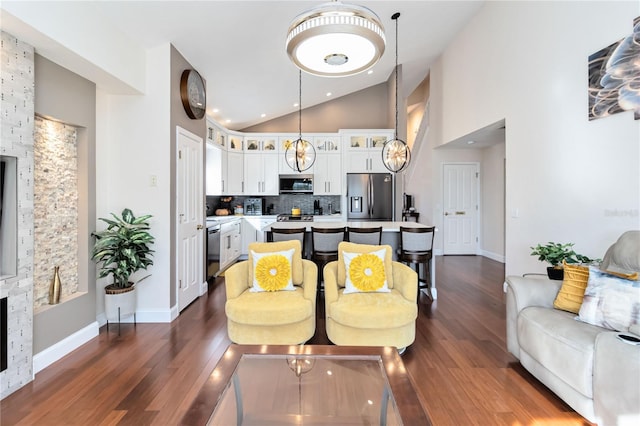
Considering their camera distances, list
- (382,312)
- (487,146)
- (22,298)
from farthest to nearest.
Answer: (487,146), (382,312), (22,298)

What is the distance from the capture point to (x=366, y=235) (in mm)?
3828

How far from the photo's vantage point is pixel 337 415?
5.16 feet

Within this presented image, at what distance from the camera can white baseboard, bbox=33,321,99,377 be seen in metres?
2.42

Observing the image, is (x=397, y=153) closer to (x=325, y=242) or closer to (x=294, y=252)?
(x=325, y=242)

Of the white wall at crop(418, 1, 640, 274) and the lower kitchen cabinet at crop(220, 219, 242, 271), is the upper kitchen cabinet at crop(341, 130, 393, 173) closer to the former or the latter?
the white wall at crop(418, 1, 640, 274)

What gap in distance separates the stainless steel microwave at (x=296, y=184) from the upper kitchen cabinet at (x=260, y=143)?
70cm

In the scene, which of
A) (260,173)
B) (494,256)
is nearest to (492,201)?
(494,256)

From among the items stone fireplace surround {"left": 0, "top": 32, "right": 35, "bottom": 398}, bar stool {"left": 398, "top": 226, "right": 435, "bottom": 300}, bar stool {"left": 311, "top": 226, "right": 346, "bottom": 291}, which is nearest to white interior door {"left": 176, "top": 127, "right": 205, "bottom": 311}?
stone fireplace surround {"left": 0, "top": 32, "right": 35, "bottom": 398}

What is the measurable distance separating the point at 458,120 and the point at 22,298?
5.90m

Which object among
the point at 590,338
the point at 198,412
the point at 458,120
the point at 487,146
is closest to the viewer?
the point at 198,412

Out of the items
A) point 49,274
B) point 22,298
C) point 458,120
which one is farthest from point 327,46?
point 458,120

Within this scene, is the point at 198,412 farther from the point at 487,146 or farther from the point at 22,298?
the point at 487,146

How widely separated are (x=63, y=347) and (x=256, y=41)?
370 cm

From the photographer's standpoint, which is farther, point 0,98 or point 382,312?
point 382,312
